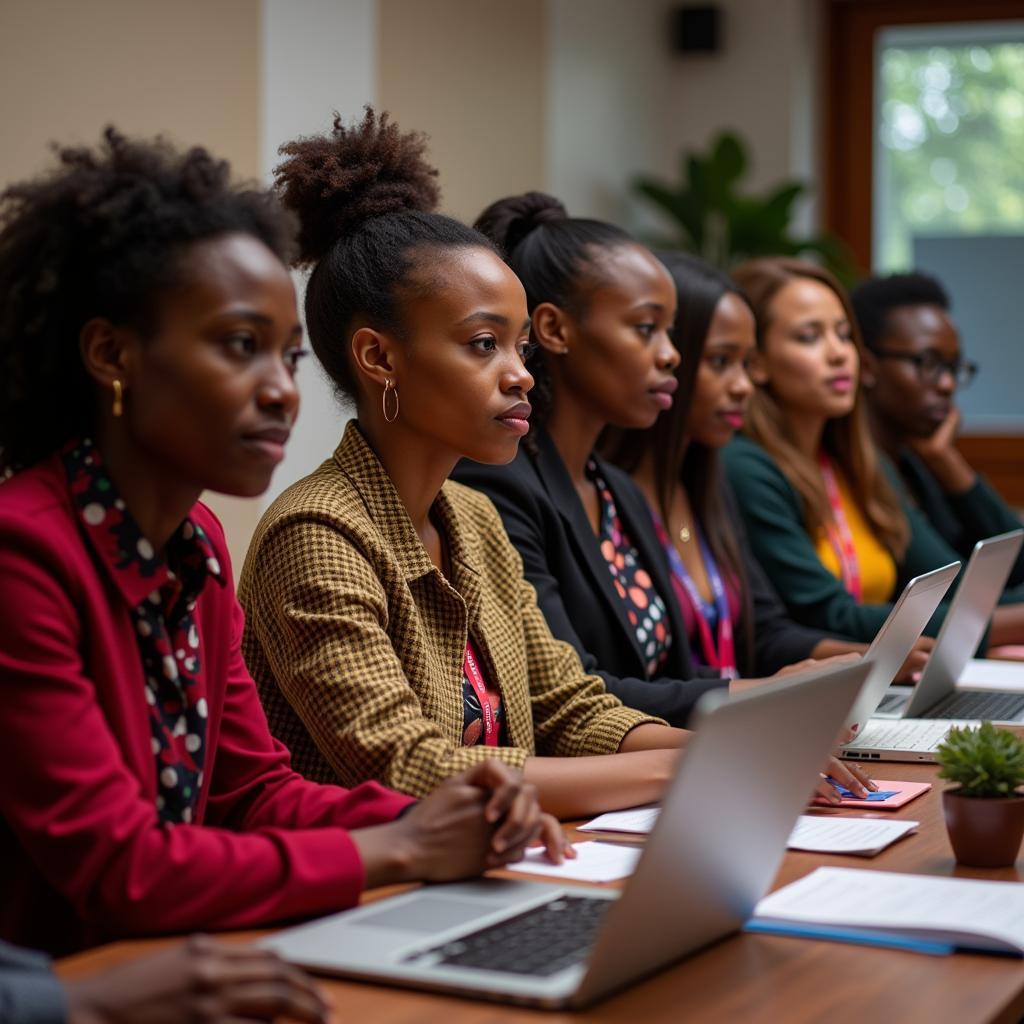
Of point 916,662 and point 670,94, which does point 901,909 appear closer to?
point 916,662

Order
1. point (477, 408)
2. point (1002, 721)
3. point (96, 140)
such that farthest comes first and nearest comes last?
point (96, 140) < point (1002, 721) < point (477, 408)

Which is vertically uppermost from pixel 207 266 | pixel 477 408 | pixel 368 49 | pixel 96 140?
pixel 368 49

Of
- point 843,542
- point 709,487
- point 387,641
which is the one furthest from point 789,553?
point 387,641

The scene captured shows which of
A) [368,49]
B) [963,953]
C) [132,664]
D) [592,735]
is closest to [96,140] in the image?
[368,49]

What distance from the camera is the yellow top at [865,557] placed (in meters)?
3.32

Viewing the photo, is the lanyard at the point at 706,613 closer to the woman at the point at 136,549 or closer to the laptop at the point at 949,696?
the laptop at the point at 949,696

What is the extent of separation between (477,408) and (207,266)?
2.05 feet

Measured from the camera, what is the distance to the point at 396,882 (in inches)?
51.3

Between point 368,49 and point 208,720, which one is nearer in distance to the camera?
point 208,720

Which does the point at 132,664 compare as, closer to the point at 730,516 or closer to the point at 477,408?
the point at 477,408

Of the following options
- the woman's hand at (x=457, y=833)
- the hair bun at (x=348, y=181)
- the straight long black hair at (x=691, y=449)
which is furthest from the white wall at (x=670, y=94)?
the woman's hand at (x=457, y=833)

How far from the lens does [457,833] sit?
1316 millimetres

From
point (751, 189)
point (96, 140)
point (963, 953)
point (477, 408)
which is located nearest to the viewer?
point (963, 953)

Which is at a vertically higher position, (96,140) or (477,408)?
(96,140)
